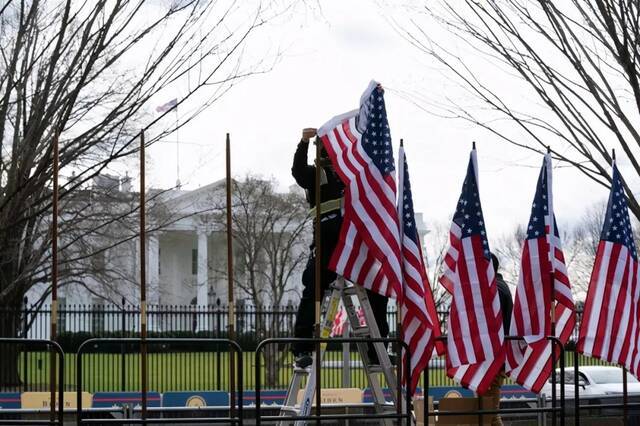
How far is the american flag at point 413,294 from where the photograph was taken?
8.09 m

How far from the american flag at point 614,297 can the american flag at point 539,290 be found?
0.26m

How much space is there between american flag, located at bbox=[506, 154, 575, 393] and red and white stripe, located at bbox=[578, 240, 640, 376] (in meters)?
0.25

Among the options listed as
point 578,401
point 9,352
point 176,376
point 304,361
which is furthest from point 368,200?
point 176,376

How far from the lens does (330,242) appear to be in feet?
Result: 28.1

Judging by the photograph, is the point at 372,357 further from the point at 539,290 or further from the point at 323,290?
the point at 539,290

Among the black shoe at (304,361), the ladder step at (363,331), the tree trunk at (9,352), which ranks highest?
the ladder step at (363,331)

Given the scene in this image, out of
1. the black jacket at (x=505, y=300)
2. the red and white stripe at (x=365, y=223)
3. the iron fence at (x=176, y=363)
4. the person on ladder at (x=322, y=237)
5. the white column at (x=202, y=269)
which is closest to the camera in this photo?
the red and white stripe at (x=365, y=223)

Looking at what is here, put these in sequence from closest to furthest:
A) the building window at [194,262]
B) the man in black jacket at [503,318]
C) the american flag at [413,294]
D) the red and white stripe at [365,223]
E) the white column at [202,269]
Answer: the red and white stripe at [365,223] < the american flag at [413,294] < the man in black jacket at [503,318] < the white column at [202,269] < the building window at [194,262]

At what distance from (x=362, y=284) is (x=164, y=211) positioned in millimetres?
27996

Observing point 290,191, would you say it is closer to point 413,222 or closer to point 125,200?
point 125,200

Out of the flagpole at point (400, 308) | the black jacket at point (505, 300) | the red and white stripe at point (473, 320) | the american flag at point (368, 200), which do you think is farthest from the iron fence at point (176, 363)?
the american flag at point (368, 200)

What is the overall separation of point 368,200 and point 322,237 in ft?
2.13

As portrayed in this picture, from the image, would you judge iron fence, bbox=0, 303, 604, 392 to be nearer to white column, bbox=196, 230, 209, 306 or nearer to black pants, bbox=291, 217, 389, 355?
black pants, bbox=291, 217, 389, 355

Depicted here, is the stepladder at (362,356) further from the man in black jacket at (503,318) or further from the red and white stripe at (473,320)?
the man in black jacket at (503,318)
